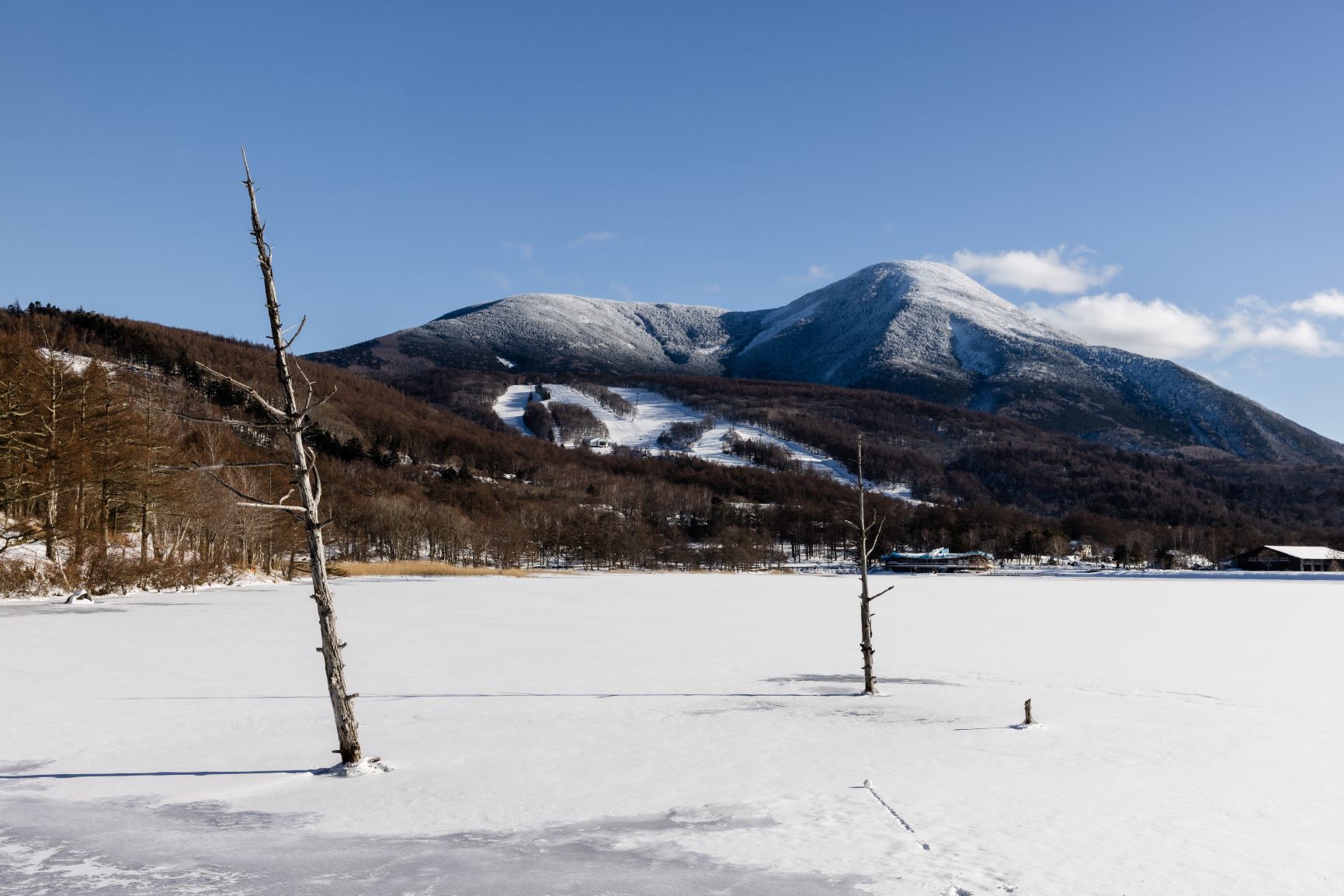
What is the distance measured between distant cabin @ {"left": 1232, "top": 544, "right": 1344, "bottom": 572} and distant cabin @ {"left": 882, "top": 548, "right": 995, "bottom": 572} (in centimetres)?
4094

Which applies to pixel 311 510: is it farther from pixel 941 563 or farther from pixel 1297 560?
pixel 941 563

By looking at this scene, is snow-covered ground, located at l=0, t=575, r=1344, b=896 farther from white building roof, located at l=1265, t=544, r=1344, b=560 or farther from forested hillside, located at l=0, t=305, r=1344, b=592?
white building roof, located at l=1265, t=544, r=1344, b=560

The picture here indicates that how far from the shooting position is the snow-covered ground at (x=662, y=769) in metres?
8.54

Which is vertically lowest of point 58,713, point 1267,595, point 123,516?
point 1267,595

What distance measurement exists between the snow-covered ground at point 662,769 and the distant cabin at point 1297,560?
393 feet

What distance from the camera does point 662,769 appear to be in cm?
1285

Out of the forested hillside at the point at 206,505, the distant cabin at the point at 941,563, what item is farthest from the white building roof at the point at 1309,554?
the distant cabin at the point at 941,563

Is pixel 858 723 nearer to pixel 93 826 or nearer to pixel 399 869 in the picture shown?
pixel 399 869

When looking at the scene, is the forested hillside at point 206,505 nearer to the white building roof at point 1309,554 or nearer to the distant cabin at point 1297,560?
the distant cabin at point 1297,560

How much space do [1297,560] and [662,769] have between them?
484 feet

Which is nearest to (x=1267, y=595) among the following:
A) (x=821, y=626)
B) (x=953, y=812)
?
(x=821, y=626)

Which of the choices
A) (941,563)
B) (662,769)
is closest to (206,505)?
(662,769)

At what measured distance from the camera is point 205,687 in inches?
762

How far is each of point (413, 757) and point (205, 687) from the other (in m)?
9.10
